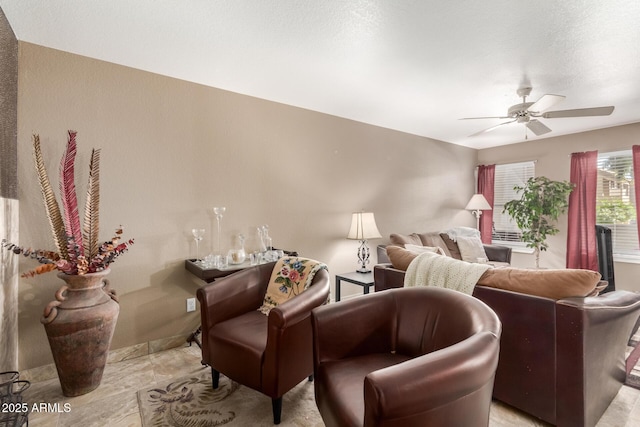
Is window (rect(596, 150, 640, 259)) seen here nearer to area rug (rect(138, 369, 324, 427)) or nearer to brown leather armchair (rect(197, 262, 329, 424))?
brown leather armchair (rect(197, 262, 329, 424))

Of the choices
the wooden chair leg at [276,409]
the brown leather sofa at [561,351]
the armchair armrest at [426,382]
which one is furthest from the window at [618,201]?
the wooden chair leg at [276,409]

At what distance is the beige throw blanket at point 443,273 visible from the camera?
1.83 metres

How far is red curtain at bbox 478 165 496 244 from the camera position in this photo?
5410 millimetres

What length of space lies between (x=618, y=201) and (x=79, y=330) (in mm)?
6112

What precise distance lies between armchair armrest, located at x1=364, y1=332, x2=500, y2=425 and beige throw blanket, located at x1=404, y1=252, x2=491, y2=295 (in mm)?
878

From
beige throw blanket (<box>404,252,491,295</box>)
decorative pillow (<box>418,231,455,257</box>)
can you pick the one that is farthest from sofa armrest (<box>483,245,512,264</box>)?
beige throw blanket (<box>404,252,491,295</box>)

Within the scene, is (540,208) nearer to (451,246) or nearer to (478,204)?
(478,204)

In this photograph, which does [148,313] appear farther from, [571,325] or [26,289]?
[571,325]

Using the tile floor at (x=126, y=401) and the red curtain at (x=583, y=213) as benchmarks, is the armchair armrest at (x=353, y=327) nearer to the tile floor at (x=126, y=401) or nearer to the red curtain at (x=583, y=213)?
the tile floor at (x=126, y=401)

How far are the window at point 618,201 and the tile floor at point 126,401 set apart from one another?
3.03 m

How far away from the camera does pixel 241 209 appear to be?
301 cm

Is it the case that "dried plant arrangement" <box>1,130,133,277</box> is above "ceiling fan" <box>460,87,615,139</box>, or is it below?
below

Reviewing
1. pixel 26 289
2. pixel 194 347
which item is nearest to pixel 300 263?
pixel 194 347

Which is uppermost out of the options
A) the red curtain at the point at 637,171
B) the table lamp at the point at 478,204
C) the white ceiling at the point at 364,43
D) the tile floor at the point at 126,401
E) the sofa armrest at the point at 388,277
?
the white ceiling at the point at 364,43
